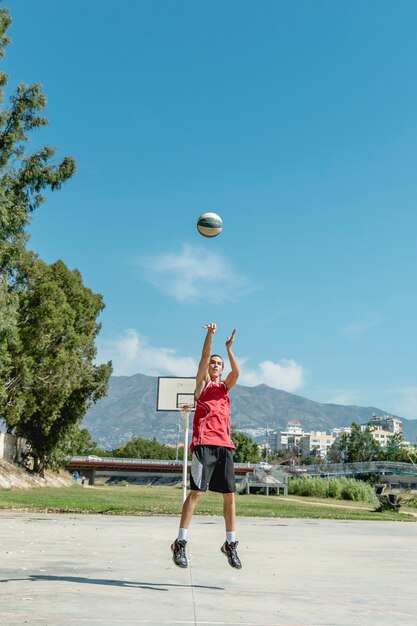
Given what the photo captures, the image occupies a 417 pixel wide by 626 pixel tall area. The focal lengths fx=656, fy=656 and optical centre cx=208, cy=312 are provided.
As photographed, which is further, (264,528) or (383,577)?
(264,528)

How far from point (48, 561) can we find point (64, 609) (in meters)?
2.97

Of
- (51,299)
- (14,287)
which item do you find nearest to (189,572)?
(14,287)

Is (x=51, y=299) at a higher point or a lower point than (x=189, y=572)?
higher

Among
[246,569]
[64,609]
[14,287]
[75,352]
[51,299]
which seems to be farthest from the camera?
[75,352]

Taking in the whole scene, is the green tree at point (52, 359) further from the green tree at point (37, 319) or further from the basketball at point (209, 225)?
the basketball at point (209, 225)

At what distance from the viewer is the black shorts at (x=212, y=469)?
7172 mm

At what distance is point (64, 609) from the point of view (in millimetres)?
4945

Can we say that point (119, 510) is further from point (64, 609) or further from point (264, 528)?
point (64, 609)

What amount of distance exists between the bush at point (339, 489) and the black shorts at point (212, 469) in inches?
1374

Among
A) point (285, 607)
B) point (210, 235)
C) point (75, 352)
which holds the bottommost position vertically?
point (285, 607)

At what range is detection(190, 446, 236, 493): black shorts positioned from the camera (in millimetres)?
7172

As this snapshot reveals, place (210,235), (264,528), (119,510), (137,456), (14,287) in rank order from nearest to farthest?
(210,235)
(264,528)
(119,510)
(14,287)
(137,456)

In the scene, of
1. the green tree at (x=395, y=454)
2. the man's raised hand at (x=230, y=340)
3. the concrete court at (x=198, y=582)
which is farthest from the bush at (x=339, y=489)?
the green tree at (x=395, y=454)

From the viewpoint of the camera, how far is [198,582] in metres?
6.58
